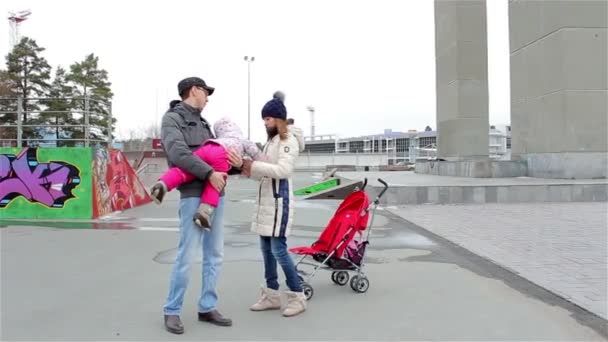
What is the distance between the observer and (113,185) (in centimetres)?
1211

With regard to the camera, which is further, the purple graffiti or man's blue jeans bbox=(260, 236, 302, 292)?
the purple graffiti

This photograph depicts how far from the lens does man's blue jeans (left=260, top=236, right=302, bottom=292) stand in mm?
4309

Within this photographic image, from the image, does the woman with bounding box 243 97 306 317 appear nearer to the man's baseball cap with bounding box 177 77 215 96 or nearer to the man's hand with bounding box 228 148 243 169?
the man's hand with bounding box 228 148 243 169

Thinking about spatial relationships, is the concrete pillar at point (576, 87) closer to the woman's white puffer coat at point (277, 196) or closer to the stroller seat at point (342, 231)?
the stroller seat at point (342, 231)

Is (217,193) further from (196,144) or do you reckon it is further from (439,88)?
(439,88)

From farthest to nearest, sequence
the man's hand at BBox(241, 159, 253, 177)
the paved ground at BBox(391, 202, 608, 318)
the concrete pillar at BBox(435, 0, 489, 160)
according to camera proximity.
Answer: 1. the concrete pillar at BBox(435, 0, 489, 160)
2. the paved ground at BBox(391, 202, 608, 318)
3. the man's hand at BBox(241, 159, 253, 177)

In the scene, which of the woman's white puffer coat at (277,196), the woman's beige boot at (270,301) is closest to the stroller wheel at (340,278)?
the woman's beige boot at (270,301)

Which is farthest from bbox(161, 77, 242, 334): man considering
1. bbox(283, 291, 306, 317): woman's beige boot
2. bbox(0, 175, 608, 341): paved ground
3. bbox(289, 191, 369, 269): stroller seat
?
bbox(289, 191, 369, 269): stroller seat

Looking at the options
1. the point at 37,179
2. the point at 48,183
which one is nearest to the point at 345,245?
the point at 48,183

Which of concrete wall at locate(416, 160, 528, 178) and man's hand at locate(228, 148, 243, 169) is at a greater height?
man's hand at locate(228, 148, 243, 169)

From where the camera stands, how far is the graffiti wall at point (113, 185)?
36.1 ft

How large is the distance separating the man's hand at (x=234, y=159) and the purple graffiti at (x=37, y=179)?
800 centimetres

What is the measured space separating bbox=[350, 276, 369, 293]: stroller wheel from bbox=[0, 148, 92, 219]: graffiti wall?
300 inches

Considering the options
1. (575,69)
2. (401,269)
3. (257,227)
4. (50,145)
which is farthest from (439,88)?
(257,227)
